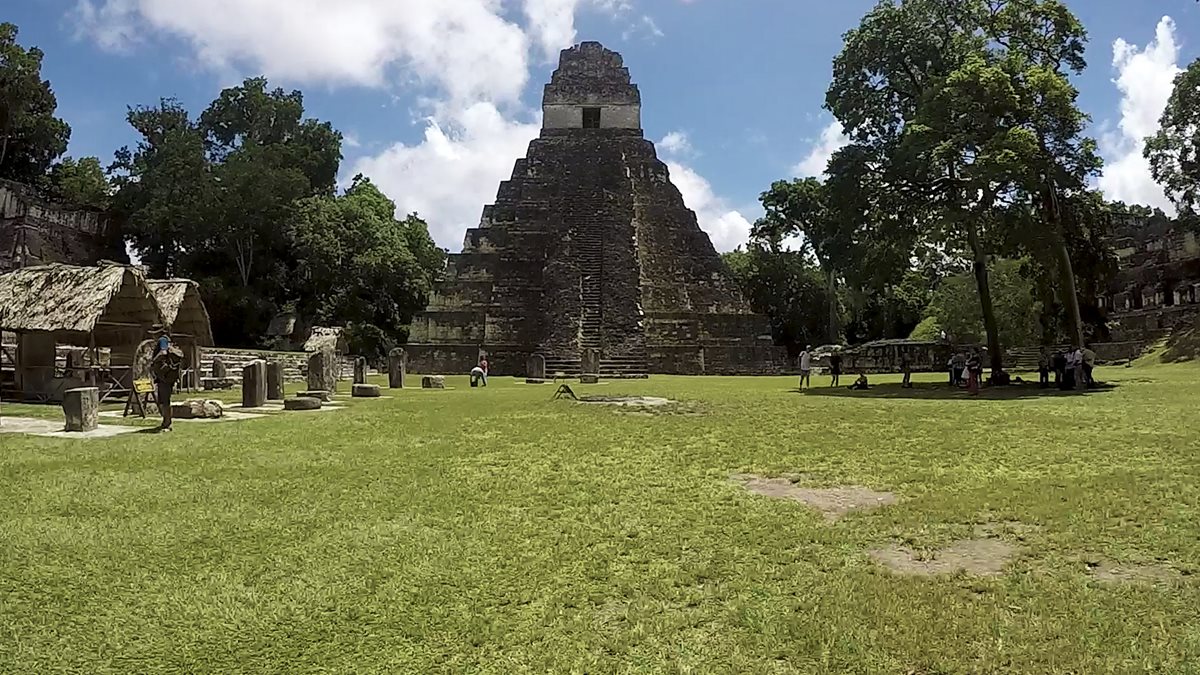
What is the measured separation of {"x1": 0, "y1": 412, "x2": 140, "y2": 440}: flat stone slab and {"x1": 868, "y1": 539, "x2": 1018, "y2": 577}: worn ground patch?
881cm

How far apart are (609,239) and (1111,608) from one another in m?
28.6

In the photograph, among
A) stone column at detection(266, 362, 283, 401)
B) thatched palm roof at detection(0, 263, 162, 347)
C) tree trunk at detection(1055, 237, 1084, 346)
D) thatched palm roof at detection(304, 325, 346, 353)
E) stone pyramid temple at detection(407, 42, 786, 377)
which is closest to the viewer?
thatched palm roof at detection(0, 263, 162, 347)

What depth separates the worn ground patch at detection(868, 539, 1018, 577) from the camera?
4.34 meters

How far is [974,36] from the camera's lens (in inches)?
792

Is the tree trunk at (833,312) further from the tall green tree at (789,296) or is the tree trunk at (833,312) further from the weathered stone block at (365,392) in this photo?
the weathered stone block at (365,392)

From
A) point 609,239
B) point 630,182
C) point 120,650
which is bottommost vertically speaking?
point 120,650

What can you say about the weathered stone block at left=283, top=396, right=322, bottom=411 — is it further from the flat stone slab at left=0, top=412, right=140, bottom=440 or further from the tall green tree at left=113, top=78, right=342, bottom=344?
the tall green tree at left=113, top=78, right=342, bottom=344

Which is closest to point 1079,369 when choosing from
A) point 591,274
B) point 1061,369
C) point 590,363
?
point 1061,369

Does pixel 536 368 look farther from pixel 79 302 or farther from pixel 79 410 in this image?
pixel 79 410

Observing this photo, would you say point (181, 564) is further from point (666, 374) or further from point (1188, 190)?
point (1188, 190)

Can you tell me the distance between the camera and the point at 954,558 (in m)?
4.57

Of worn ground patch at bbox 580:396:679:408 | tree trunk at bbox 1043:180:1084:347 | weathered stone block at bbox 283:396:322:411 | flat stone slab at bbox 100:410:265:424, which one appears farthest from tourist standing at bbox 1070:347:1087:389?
flat stone slab at bbox 100:410:265:424

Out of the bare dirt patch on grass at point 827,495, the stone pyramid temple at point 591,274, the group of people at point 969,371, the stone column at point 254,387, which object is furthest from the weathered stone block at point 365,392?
the group of people at point 969,371

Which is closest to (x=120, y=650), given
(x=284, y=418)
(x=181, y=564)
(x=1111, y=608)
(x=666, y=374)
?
(x=181, y=564)
